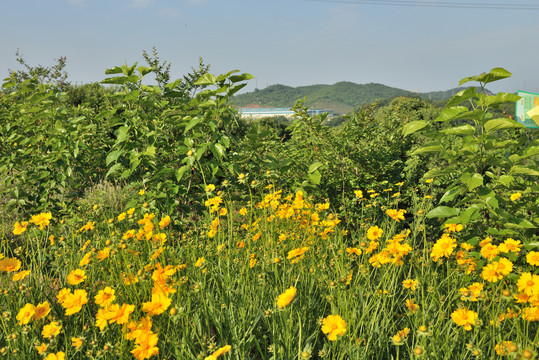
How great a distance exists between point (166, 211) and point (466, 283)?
2.33 m

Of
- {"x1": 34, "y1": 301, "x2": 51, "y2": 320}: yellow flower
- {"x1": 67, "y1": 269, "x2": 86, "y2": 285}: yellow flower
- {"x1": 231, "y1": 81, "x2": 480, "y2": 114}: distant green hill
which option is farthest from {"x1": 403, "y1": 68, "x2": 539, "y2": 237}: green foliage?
{"x1": 231, "y1": 81, "x2": 480, "y2": 114}: distant green hill

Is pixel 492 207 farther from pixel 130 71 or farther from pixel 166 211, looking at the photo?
pixel 130 71

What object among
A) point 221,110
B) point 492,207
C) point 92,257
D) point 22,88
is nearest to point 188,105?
point 221,110

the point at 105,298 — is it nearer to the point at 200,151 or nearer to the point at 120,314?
the point at 120,314

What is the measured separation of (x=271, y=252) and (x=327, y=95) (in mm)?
182799

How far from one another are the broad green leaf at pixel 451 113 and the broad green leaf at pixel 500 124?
149mm

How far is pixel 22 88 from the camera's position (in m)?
3.39

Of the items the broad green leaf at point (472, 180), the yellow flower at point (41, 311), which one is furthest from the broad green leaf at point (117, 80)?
the broad green leaf at point (472, 180)

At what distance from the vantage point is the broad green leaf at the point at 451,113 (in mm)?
1890

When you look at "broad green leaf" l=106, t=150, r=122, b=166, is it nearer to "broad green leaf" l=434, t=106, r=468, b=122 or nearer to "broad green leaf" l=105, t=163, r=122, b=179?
"broad green leaf" l=105, t=163, r=122, b=179

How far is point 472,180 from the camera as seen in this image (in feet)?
6.05

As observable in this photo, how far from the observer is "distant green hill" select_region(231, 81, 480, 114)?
166 meters

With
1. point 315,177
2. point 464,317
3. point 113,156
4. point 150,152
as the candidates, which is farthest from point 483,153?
point 113,156

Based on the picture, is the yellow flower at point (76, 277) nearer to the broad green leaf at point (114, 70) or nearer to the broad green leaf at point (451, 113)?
the broad green leaf at point (114, 70)
